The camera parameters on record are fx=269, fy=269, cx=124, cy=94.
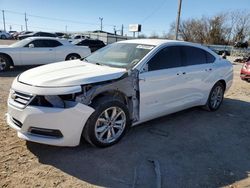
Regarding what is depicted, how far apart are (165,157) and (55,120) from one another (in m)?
1.69

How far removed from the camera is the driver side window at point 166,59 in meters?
4.68

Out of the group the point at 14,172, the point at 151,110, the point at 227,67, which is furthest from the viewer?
the point at 227,67

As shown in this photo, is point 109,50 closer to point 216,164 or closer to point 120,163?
point 120,163

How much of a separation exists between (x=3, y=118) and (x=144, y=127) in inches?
106

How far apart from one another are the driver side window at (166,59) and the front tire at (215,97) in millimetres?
1556

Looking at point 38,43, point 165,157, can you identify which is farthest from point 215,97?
point 38,43

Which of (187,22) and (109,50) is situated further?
(187,22)

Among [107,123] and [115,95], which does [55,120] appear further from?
[115,95]

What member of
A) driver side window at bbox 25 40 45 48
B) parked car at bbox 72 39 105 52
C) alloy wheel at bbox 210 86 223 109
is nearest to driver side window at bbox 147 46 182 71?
alloy wheel at bbox 210 86 223 109

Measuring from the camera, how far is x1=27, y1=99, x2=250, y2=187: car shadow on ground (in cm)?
341

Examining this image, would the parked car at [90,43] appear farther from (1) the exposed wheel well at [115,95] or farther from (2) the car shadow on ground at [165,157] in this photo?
(1) the exposed wheel well at [115,95]

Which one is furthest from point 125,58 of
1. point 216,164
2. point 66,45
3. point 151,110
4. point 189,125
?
point 66,45

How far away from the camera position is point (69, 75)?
3936 mm

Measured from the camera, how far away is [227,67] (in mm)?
6590
